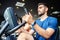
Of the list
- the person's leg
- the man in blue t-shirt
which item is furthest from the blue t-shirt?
the person's leg

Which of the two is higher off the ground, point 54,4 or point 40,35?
point 40,35

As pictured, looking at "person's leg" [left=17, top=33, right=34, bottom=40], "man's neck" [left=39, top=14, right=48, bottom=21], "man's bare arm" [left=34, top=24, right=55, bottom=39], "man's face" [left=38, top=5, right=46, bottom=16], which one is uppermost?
"man's face" [left=38, top=5, right=46, bottom=16]

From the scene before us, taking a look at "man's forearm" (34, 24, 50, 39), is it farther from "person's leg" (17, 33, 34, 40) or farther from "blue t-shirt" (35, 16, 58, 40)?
"person's leg" (17, 33, 34, 40)

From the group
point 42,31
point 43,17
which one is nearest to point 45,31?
point 42,31

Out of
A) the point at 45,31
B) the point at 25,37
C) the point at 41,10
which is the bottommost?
the point at 25,37

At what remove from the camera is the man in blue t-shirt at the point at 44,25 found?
6.21ft

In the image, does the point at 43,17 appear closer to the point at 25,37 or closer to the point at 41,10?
the point at 41,10

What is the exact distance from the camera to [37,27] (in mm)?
1881

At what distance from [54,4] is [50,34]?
3237 millimetres

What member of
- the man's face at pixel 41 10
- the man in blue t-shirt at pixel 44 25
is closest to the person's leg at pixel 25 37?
the man in blue t-shirt at pixel 44 25

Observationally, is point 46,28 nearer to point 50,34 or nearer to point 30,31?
point 50,34

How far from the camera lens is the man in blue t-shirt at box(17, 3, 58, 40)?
6.21ft

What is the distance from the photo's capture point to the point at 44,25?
1958 millimetres

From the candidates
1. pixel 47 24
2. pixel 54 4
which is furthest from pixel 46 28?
pixel 54 4
